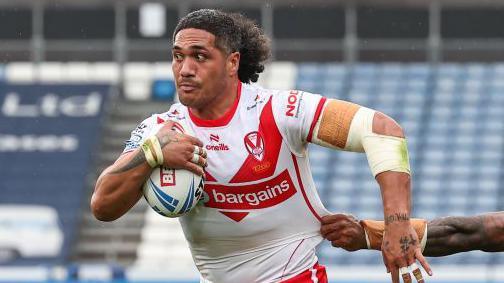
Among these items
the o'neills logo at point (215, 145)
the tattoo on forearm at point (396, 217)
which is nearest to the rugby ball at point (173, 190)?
the o'neills logo at point (215, 145)

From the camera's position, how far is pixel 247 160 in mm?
5715

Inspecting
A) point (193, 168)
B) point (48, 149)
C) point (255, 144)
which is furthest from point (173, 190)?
point (48, 149)

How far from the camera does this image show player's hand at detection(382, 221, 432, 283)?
5434mm

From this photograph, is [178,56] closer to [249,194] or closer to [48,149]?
[249,194]

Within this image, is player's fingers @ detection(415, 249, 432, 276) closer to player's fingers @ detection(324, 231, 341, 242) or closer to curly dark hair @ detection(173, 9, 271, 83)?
player's fingers @ detection(324, 231, 341, 242)

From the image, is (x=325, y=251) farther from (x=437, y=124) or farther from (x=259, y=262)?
(x=259, y=262)

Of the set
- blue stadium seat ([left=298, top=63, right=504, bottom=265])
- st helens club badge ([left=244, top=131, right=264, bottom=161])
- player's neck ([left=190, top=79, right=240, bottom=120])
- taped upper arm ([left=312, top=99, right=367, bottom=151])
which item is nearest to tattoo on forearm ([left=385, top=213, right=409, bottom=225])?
taped upper arm ([left=312, top=99, right=367, bottom=151])

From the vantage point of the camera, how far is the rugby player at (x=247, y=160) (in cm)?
554

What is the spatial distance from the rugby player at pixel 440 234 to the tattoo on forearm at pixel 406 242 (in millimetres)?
583

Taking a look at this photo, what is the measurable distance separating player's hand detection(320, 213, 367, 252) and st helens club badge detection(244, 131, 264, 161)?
515 millimetres

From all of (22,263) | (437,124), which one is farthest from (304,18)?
(22,263)

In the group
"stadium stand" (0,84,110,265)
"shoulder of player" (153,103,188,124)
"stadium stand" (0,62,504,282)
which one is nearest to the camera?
"shoulder of player" (153,103,188,124)

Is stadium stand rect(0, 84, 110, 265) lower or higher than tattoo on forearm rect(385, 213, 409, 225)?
lower

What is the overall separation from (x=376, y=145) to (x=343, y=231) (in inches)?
25.2
